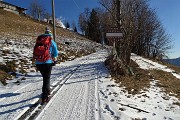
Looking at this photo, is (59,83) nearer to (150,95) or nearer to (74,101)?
(74,101)

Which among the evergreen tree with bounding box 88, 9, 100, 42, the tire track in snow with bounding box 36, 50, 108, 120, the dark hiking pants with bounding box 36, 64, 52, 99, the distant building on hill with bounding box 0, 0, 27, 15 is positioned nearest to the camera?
the tire track in snow with bounding box 36, 50, 108, 120

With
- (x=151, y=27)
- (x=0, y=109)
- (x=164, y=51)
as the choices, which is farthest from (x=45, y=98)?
(x=164, y=51)

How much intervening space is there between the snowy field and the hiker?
565 millimetres

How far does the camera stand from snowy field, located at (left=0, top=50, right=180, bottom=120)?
250 inches

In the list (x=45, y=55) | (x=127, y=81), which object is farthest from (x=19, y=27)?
(x=45, y=55)

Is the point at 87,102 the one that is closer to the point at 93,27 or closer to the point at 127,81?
the point at 127,81

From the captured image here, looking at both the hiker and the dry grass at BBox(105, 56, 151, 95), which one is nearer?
the hiker

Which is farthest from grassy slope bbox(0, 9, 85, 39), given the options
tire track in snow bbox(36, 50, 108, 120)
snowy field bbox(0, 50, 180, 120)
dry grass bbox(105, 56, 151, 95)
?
tire track in snow bbox(36, 50, 108, 120)

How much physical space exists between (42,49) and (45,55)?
0.19m

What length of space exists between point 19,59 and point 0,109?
9.51 meters

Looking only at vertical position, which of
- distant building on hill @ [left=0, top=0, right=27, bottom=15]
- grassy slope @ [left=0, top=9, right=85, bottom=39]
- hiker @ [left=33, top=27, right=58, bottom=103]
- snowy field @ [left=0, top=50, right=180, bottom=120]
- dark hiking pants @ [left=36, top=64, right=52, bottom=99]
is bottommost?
snowy field @ [left=0, top=50, right=180, bottom=120]

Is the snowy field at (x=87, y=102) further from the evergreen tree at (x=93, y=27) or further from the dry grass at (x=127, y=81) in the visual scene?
the evergreen tree at (x=93, y=27)

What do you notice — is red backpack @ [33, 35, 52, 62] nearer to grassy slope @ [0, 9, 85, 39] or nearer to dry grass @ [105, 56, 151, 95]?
dry grass @ [105, 56, 151, 95]

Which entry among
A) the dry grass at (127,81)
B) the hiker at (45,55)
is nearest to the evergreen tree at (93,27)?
the dry grass at (127,81)
